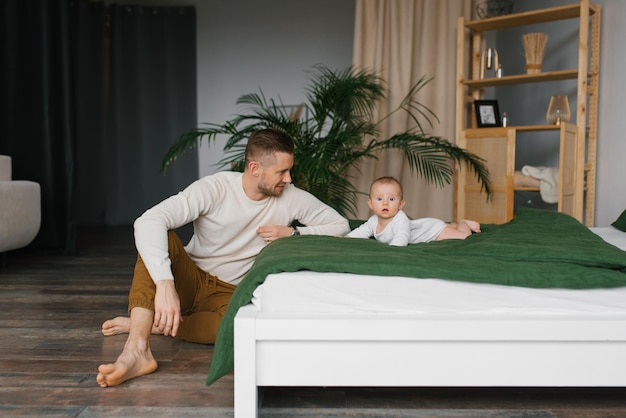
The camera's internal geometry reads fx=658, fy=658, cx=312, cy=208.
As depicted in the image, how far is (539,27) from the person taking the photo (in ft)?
15.4

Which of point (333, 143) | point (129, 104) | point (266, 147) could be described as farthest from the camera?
point (129, 104)

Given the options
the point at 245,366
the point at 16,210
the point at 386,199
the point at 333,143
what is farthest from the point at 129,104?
the point at 245,366

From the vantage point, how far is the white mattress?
4.94 feet

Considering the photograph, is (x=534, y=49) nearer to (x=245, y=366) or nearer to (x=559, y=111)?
(x=559, y=111)

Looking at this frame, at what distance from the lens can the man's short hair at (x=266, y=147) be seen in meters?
2.10

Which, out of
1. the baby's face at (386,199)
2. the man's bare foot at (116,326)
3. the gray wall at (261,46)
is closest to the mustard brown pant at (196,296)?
the man's bare foot at (116,326)

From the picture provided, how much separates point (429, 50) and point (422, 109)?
40 centimetres

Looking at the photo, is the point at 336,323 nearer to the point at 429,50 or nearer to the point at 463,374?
the point at 463,374


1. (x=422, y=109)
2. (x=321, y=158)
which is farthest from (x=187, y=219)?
(x=422, y=109)

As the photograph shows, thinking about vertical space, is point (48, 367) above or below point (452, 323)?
below

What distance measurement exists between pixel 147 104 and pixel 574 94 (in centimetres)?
403

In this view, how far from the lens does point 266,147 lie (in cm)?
210

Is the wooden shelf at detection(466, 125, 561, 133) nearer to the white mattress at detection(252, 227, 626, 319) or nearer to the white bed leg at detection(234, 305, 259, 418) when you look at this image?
the white mattress at detection(252, 227, 626, 319)

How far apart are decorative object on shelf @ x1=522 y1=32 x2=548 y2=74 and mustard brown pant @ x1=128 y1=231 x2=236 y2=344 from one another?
2643 millimetres
